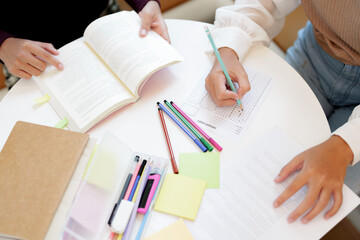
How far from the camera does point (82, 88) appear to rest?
709 millimetres

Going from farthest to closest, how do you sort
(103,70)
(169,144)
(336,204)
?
(103,70) → (169,144) → (336,204)

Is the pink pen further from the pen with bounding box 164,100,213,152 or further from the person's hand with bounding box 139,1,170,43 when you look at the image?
the person's hand with bounding box 139,1,170,43

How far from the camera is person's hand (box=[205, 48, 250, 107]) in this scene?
66 cm

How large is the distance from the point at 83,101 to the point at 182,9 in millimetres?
1050

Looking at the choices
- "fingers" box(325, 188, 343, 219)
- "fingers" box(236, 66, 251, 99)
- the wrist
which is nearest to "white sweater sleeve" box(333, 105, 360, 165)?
the wrist

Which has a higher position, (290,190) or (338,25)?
(338,25)

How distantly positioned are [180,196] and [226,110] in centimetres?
25

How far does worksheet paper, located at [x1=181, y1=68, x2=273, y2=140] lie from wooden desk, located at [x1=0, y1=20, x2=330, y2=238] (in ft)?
0.05

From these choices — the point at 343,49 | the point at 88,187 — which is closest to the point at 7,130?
the point at 88,187

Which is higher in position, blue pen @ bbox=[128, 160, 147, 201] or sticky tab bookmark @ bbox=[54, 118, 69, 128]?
sticky tab bookmark @ bbox=[54, 118, 69, 128]

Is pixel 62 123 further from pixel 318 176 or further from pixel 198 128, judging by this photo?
pixel 318 176

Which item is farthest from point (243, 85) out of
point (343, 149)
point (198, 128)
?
point (343, 149)

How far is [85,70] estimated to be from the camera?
0.74 m

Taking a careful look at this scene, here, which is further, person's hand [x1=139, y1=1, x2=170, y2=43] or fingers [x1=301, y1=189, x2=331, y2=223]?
person's hand [x1=139, y1=1, x2=170, y2=43]
